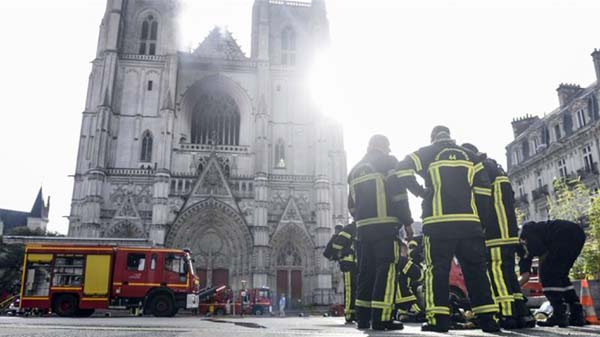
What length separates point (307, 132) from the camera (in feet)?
109

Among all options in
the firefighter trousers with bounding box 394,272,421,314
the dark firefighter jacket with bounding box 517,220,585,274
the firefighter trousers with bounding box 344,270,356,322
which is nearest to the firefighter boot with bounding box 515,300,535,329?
the dark firefighter jacket with bounding box 517,220,585,274

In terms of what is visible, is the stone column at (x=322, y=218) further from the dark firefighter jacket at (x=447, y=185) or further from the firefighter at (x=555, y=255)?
the dark firefighter jacket at (x=447, y=185)

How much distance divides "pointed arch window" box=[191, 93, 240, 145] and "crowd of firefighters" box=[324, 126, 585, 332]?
2793cm

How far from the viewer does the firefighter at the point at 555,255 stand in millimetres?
6016

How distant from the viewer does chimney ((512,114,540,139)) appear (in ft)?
107

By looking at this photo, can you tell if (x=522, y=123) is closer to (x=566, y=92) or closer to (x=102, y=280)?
(x=566, y=92)

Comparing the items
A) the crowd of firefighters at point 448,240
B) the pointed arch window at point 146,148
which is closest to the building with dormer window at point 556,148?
the crowd of firefighters at point 448,240

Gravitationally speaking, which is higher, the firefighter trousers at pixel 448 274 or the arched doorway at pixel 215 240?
the arched doorway at pixel 215 240

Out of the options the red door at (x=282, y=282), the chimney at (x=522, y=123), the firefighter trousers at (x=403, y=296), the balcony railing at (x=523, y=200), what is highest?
the chimney at (x=522, y=123)

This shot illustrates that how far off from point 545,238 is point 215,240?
25266mm

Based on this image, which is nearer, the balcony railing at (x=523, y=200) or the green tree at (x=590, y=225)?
the green tree at (x=590, y=225)

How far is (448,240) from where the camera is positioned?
4695 mm

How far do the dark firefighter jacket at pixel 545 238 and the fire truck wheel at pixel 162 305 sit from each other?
11719mm

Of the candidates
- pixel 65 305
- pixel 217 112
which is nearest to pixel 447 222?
pixel 65 305
